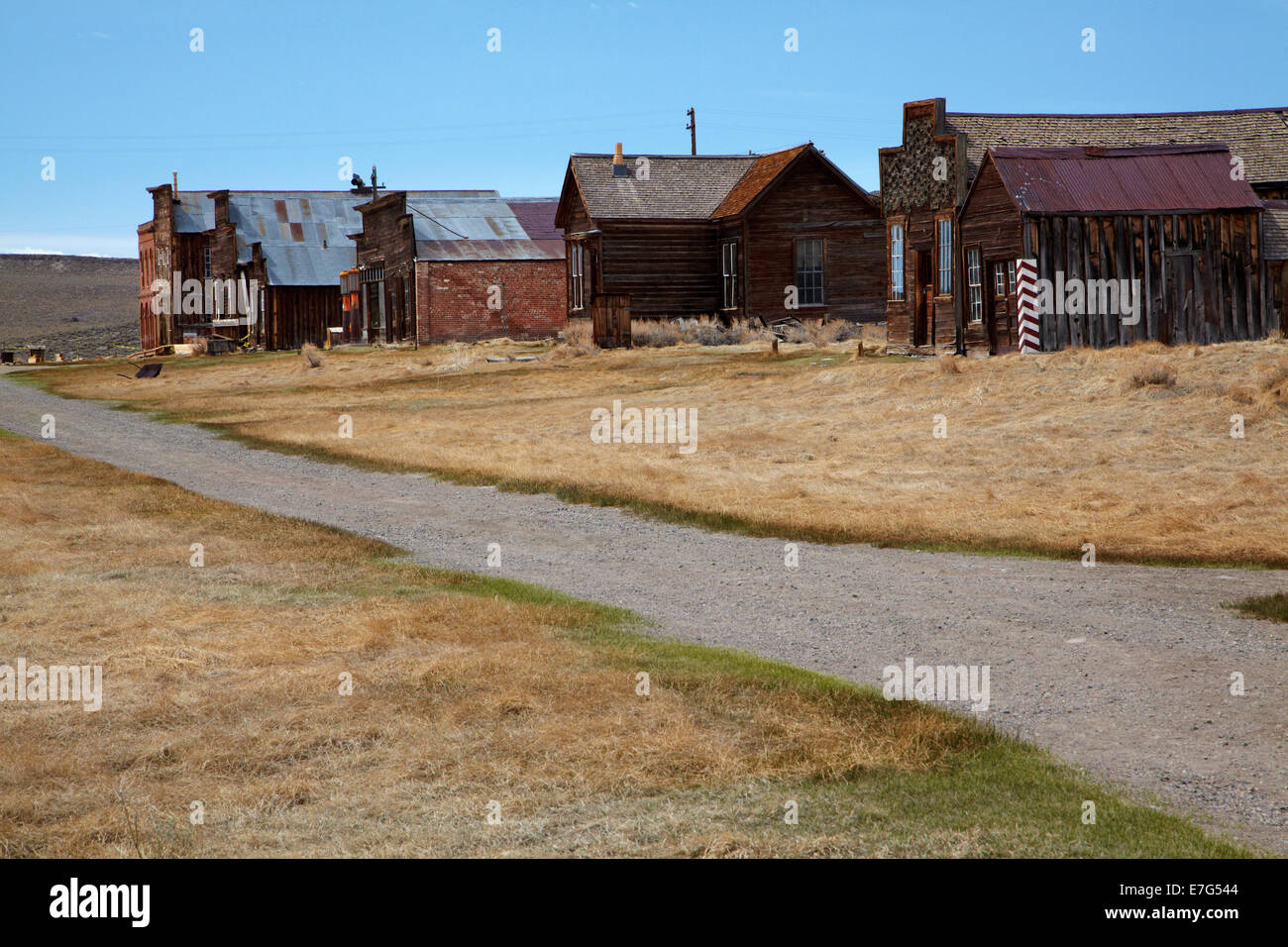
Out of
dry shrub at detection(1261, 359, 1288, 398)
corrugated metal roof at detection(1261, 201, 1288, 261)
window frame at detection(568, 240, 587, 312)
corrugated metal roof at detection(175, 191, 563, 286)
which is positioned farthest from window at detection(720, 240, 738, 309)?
dry shrub at detection(1261, 359, 1288, 398)

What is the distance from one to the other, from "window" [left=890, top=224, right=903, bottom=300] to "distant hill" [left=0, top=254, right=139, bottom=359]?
65332mm

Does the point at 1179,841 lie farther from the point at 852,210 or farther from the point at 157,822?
the point at 852,210

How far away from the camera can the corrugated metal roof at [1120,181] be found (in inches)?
1115

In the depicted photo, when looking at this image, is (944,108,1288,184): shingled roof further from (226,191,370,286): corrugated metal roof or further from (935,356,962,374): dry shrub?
(226,191,370,286): corrugated metal roof

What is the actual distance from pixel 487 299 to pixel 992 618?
139 feet

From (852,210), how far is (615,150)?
788 cm

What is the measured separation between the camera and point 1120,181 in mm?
28672

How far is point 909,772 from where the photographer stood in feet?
20.1

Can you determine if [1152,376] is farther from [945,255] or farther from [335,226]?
[335,226]

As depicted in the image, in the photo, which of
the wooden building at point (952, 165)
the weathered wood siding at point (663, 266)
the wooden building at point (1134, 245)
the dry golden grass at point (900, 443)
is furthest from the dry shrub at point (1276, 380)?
the weathered wood siding at point (663, 266)

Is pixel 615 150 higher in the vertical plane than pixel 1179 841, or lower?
higher

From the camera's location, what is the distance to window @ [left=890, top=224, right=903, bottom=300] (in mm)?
34438

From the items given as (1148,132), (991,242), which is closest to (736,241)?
(1148,132)
